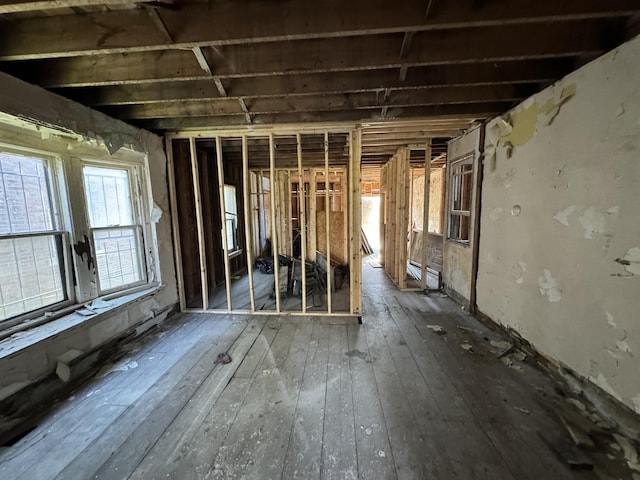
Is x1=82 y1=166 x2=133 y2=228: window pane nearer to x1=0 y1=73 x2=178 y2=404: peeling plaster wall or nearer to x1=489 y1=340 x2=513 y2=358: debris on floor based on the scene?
x1=0 y1=73 x2=178 y2=404: peeling plaster wall

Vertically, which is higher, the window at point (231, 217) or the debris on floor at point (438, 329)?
A: the window at point (231, 217)

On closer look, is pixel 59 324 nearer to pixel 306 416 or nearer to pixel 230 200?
pixel 306 416

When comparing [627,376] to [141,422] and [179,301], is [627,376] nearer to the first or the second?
[141,422]

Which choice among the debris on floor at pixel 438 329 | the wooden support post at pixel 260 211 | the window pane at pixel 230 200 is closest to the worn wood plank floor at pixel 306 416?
the debris on floor at pixel 438 329

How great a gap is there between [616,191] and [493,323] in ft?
6.09

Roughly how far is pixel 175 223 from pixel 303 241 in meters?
1.76

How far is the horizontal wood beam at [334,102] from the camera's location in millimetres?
2496

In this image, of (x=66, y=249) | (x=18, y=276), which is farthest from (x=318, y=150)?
(x=18, y=276)

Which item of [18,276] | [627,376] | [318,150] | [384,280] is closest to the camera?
[627,376]

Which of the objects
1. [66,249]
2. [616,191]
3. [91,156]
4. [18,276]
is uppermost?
[91,156]

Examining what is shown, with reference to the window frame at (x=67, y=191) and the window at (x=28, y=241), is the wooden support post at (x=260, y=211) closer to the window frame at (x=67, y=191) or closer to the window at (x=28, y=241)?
the window frame at (x=67, y=191)

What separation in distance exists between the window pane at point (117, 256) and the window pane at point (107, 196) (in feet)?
0.38

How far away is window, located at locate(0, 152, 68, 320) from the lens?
2000 millimetres

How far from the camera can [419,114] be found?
2850 mm
